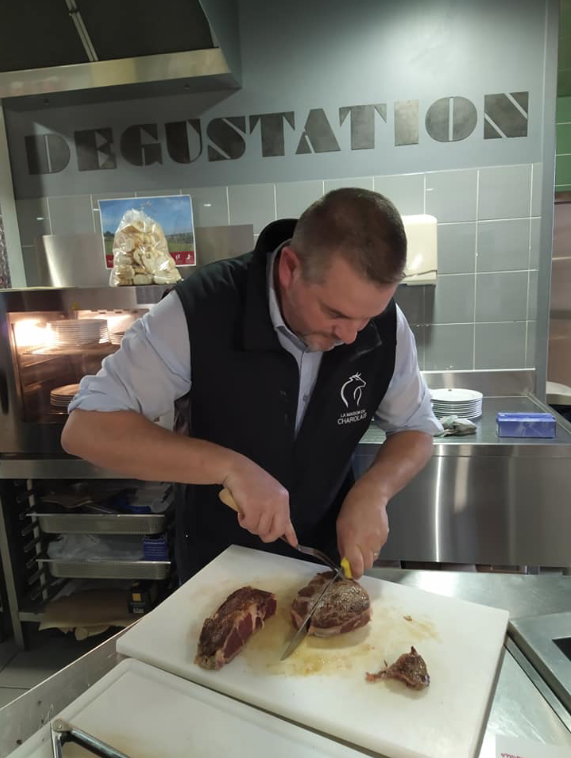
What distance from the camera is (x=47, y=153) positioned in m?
2.55

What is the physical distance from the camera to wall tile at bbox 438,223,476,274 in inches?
91.4

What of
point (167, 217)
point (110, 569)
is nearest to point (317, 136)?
point (167, 217)

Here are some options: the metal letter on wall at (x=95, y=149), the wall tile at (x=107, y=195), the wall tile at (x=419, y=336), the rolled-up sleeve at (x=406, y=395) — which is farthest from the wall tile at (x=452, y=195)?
the metal letter on wall at (x=95, y=149)

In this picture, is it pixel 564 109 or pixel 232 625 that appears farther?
pixel 564 109

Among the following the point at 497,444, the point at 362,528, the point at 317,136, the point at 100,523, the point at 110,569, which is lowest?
the point at 110,569

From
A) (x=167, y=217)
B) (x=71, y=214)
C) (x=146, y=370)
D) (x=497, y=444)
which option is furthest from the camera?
(x=71, y=214)

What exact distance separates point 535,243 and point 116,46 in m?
1.91

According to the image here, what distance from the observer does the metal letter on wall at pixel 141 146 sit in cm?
246

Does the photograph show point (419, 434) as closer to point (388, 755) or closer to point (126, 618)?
point (388, 755)

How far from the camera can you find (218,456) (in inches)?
40.5

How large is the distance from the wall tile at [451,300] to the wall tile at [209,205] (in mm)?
992

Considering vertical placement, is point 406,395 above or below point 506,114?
below

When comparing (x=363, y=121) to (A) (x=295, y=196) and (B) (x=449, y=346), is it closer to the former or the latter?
(A) (x=295, y=196)

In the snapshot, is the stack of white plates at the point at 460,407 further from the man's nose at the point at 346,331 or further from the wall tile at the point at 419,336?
the man's nose at the point at 346,331
